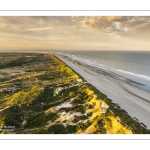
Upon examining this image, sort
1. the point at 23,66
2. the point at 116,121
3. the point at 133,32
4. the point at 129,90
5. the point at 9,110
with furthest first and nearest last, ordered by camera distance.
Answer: the point at 23,66, the point at 129,90, the point at 133,32, the point at 9,110, the point at 116,121
